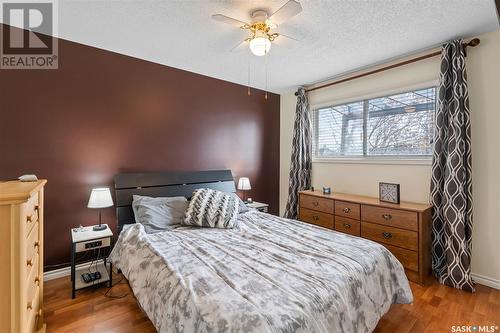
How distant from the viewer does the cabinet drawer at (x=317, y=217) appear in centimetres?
329

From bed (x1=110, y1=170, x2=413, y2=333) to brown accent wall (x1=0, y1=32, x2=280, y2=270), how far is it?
839mm

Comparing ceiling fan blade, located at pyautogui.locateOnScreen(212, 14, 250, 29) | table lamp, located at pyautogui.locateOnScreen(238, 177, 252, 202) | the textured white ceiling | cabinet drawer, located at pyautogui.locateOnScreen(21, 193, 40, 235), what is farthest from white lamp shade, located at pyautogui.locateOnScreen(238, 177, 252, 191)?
cabinet drawer, located at pyautogui.locateOnScreen(21, 193, 40, 235)

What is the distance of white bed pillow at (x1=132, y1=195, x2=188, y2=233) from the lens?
8.18ft

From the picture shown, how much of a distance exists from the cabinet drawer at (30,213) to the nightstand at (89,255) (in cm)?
77

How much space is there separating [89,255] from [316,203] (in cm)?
287

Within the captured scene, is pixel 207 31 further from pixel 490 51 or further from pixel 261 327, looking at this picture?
pixel 490 51

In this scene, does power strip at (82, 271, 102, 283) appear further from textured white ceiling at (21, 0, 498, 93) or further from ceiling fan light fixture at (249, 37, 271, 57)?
ceiling fan light fixture at (249, 37, 271, 57)

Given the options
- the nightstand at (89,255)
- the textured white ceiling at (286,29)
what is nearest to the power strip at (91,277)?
the nightstand at (89,255)

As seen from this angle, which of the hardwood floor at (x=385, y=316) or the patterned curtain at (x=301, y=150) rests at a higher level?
the patterned curtain at (x=301, y=150)

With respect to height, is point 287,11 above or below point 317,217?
above

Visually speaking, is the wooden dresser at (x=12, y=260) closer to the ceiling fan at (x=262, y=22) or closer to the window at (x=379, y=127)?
the ceiling fan at (x=262, y=22)

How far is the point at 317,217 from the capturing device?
136 inches

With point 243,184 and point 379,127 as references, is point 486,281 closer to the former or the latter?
point 379,127

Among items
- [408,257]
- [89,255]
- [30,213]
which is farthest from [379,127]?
[89,255]
